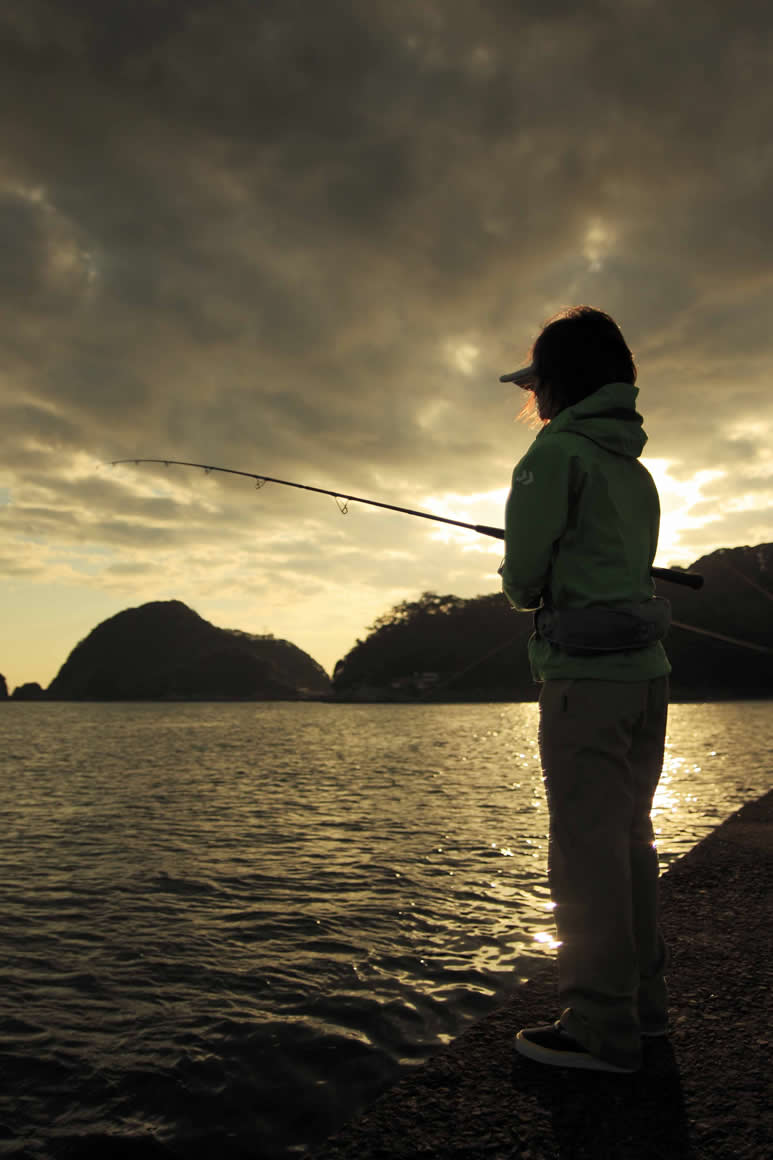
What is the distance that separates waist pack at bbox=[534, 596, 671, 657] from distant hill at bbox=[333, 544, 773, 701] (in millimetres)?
97876

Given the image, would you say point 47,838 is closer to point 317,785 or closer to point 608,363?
point 317,785

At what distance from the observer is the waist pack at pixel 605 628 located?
298 cm

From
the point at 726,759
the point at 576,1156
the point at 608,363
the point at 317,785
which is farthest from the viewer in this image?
the point at 726,759

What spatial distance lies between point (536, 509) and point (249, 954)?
4691 millimetres

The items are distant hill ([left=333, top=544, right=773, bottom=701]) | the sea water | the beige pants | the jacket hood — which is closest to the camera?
the beige pants

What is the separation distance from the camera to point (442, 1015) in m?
4.66

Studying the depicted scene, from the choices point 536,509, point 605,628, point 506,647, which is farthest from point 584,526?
point 506,647

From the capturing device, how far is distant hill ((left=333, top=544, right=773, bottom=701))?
129750 mm

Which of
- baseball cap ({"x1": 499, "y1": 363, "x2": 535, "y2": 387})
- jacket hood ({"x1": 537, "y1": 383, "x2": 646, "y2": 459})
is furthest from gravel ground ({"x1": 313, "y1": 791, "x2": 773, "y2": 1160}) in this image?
baseball cap ({"x1": 499, "y1": 363, "x2": 535, "y2": 387})

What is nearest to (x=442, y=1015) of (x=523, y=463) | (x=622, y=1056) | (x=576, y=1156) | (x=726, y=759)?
(x=622, y=1056)

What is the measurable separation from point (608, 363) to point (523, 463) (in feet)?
2.10

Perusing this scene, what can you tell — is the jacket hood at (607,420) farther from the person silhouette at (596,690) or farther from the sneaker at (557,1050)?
the sneaker at (557,1050)

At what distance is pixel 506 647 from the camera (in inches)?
5266

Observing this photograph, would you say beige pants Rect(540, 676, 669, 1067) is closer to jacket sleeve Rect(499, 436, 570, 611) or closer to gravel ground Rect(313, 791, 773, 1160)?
gravel ground Rect(313, 791, 773, 1160)
